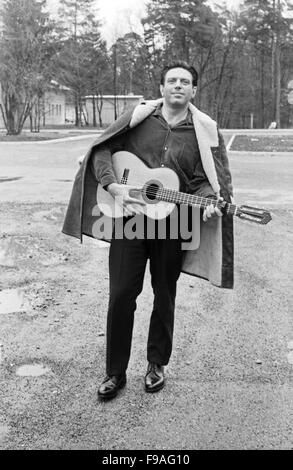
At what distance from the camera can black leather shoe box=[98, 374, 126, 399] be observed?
3279 mm

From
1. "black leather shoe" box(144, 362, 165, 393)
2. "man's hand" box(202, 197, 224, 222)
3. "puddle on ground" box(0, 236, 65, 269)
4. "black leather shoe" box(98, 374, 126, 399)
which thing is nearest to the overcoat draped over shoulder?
"man's hand" box(202, 197, 224, 222)

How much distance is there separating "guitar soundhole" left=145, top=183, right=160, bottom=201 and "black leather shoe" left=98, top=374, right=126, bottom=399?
107 cm

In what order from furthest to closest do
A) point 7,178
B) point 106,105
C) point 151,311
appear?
point 106,105
point 7,178
point 151,311

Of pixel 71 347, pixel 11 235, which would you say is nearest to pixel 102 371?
pixel 71 347

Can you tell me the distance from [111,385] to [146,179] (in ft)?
3.96

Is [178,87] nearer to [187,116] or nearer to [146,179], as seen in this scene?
[187,116]

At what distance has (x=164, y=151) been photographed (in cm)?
314

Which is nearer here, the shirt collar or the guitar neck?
the guitar neck

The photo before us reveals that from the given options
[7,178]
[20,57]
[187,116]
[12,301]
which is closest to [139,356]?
[12,301]

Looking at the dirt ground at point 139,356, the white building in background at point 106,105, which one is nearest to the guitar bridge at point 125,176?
the dirt ground at point 139,356

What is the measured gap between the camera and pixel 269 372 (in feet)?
12.2

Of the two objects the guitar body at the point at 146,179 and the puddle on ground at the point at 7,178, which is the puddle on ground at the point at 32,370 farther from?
the puddle on ground at the point at 7,178

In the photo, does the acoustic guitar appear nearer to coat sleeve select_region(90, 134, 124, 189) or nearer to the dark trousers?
coat sleeve select_region(90, 134, 124, 189)
